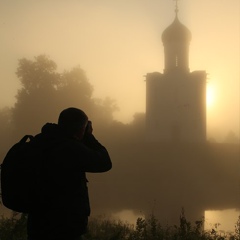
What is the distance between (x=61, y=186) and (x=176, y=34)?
129ft

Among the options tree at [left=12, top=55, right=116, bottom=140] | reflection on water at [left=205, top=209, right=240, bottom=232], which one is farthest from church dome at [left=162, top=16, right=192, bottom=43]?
reflection on water at [left=205, top=209, right=240, bottom=232]

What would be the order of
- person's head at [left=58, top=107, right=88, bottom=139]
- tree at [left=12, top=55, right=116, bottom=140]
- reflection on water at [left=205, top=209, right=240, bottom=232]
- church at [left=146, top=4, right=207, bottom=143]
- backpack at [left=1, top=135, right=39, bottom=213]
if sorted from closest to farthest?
backpack at [left=1, top=135, right=39, bottom=213], person's head at [left=58, top=107, right=88, bottom=139], reflection on water at [left=205, top=209, right=240, bottom=232], tree at [left=12, top=55, right=116, bottom=140], church at [left=146, top=4, right=207, bottom=143]

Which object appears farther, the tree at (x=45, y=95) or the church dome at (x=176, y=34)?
the church dome at (x=176, y=34)

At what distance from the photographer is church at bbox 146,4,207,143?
39.9 meters

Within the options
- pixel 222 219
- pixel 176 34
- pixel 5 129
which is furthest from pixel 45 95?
pixel 222 219

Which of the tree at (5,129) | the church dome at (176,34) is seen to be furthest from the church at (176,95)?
the tree at (5,129)

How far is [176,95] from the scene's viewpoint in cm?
4091

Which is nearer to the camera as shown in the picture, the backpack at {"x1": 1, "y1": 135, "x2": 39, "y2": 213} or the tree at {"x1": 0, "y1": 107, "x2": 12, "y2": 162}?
the backpack at {"x1": 1, "y1": 135, "x2": 39, "y2": 213}

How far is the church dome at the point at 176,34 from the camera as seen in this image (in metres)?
40.1

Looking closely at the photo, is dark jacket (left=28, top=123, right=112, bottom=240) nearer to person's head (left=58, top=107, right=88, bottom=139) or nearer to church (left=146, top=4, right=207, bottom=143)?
person's head (left=58, top=107, right=88, bottom=139)

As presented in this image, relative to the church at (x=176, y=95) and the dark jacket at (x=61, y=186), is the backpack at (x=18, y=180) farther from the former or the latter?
the church at (x=176, y=95)

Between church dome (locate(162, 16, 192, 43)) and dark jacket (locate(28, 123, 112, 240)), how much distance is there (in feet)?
128

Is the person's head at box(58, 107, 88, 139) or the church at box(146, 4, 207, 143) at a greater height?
the church at box(146, 4, 207, 143)

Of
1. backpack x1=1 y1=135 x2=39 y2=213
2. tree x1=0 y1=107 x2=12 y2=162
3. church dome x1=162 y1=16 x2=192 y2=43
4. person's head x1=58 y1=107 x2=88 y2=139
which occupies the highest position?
church dome x1=162 y1=16 x2=192 y2=43
